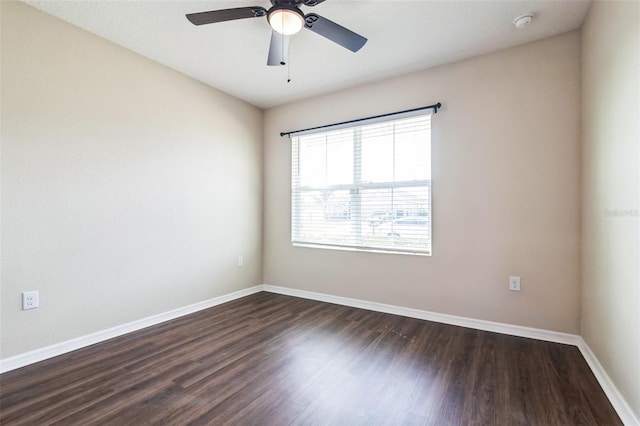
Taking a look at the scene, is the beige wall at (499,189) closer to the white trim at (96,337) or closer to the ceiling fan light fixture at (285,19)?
the ceiling fan light fixture at (285,19)

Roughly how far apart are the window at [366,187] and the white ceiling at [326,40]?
664 millimetres

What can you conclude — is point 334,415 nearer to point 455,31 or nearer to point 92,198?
point 92,198

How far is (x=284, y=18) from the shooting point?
193cm

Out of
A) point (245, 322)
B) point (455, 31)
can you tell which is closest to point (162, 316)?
point (245, 322)

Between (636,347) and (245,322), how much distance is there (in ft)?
9.22

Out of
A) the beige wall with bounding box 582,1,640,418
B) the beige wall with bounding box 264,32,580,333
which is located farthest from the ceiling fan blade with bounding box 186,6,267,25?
the beige wall with bounding box 582,1,640,418

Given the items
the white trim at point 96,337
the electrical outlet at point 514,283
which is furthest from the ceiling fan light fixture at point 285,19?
the white trim at point 96,337

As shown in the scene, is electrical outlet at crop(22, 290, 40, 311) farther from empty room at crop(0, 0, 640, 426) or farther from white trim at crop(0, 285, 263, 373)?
white trim at crop(0, 285, 263, 373)

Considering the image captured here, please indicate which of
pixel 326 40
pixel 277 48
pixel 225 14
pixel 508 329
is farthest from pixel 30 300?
pixel 508 329

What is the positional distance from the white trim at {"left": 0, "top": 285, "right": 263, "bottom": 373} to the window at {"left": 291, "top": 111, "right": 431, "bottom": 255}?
140 centimetres

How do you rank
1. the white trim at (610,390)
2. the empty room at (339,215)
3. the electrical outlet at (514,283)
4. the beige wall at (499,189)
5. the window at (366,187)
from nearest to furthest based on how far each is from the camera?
the white trim at (610,390) < the empty room at (339,215) < the beige wall at (499,189) < the electrical outlet at (514,283) < the window at (366,187)

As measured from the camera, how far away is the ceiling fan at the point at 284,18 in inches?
73.8

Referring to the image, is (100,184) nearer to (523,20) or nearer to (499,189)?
(499,189)

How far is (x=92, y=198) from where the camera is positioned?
2.53m
